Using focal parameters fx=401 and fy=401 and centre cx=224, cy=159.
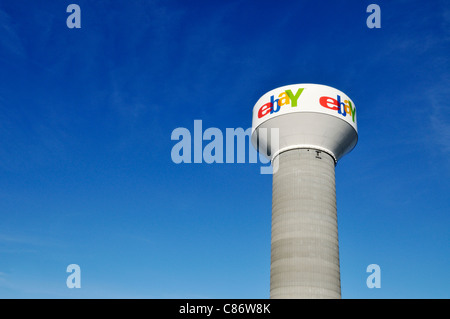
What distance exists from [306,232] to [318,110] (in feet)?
37.4

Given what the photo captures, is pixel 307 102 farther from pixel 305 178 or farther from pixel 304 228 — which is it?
pixel 304 228

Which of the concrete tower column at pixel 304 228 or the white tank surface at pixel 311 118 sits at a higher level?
the white tank surface at pixel 311 118

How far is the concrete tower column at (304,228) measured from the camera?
33656 millimetres

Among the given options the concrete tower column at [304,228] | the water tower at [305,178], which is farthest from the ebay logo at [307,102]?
the concrete tower column at [304,228]

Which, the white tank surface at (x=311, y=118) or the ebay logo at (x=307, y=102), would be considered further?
the ebay logo at (x=307, y=102)

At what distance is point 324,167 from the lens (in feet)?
126

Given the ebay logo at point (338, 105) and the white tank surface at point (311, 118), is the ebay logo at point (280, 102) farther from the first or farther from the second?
the ebay logo at point (338, 105)

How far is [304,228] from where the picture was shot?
35281 millimetres

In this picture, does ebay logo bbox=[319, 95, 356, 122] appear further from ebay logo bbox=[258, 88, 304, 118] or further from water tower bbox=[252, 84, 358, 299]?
ebay logo bbox=[258, 88, 304, 118]

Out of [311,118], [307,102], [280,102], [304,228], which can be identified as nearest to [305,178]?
[304,228]

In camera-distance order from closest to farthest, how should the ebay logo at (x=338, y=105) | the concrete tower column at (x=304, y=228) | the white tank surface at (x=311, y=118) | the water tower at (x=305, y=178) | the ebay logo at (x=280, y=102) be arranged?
the concrete tower column at (x=304, y=228)
the water tower at (x=305, y=178)
the white tank surface at (x=311, y=118)
the ebay logo at (x=338, y=105)
the ebay logo at (x=280, y=102)

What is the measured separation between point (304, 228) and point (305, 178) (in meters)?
4.81
